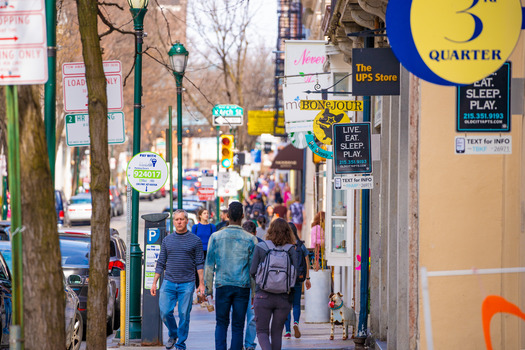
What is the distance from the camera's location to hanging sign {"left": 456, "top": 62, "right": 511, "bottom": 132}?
7.04m

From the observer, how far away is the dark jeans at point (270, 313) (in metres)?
Answer: 10.2

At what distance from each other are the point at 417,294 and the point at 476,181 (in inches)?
45.2

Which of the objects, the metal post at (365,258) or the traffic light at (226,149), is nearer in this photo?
the metal post at (365,258)

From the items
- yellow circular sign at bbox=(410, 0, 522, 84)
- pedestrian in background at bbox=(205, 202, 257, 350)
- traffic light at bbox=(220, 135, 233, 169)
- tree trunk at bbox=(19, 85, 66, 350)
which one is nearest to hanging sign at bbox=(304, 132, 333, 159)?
pedestrian in background at bbox=(205, 202, 257, 350)

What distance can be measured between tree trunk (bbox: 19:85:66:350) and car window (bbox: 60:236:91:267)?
7.67 meters

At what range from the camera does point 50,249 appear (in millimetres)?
6273

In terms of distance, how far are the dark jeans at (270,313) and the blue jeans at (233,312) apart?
1.36 feet

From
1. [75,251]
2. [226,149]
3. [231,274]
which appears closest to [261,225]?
[75,251]

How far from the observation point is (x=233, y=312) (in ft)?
35.1

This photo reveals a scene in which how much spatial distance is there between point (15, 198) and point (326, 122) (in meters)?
9.12

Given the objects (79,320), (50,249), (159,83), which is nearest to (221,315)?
(79,320)

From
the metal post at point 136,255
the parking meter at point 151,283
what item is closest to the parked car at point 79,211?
the metal post at point 136,255

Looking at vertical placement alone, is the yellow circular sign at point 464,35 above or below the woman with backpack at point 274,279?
above

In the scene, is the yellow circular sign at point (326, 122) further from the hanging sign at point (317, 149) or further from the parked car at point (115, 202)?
the parked car at point (115, 202)
